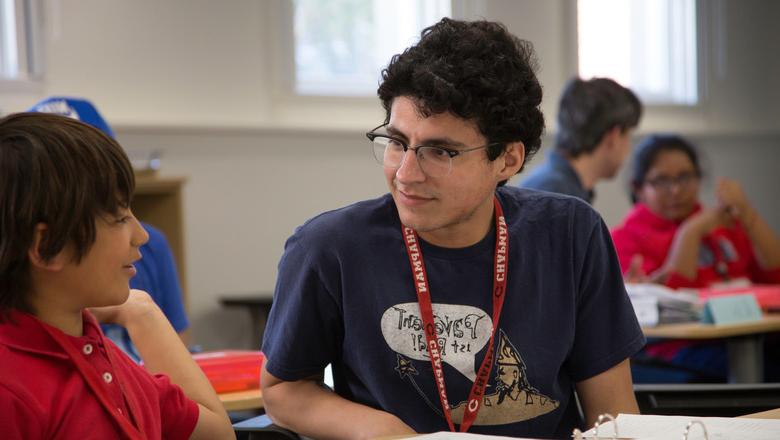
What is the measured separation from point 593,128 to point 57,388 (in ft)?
9.64

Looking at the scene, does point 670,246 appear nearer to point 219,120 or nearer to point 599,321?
point 219,120

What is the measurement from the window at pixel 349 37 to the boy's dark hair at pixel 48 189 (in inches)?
163

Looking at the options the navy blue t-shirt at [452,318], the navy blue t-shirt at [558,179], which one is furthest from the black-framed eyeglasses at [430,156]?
the navy blue t-shirt at [558,179]

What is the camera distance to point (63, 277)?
4.45ft

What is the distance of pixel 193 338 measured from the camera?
16.7ft

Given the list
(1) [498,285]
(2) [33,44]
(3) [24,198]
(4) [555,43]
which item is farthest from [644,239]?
(3) [24,198]

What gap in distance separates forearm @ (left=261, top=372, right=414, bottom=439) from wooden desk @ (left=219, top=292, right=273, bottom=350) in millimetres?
3149

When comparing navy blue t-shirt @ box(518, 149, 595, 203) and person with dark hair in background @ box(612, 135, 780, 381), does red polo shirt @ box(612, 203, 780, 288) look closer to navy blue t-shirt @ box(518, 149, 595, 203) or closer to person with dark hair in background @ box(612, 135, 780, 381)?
person with dark hair in background @ box(612, 135, 780, 381)

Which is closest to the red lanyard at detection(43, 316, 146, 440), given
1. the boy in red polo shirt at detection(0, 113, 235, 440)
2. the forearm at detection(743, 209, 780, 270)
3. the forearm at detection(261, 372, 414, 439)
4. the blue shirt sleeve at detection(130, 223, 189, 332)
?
the boy in red polo shirt at detection(0, 113, 235, 440)

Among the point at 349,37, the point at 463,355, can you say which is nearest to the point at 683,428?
the point at 463,355

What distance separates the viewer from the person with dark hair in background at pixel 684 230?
4227mm

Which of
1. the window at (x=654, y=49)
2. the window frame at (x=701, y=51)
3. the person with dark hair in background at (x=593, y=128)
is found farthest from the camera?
the window frame at (x=701, y=51)

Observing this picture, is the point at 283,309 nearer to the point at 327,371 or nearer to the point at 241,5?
the point at 327,371

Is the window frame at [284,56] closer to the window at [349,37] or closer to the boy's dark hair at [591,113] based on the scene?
the window at [349,37]
